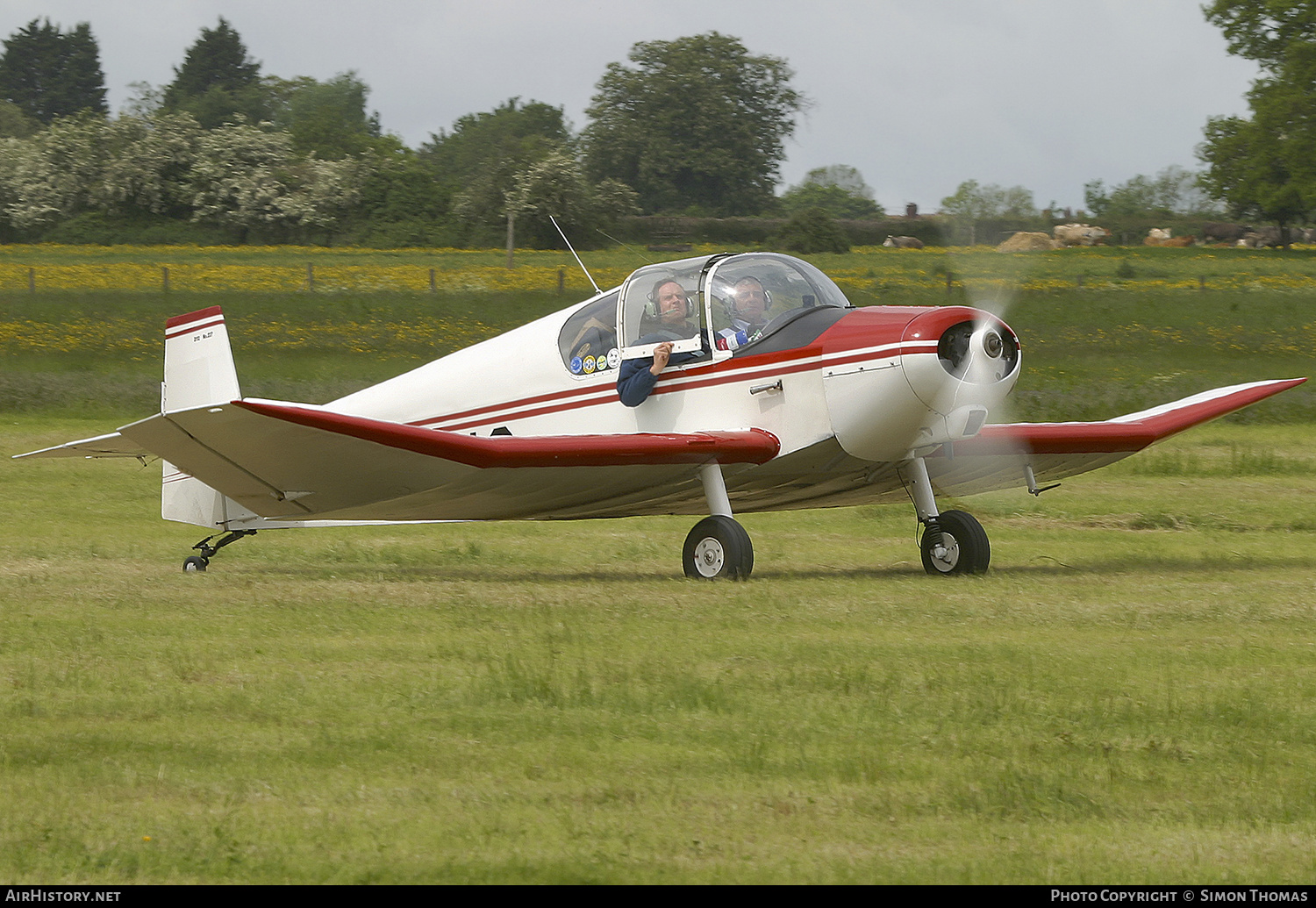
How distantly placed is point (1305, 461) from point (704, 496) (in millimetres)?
12683

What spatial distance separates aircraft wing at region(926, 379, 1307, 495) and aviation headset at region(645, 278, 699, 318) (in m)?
2.22

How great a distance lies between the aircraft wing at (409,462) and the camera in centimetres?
974

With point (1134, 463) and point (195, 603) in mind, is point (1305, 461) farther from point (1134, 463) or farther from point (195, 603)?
point (195, 603)

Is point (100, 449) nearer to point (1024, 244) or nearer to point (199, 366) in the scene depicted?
point (199, 366)

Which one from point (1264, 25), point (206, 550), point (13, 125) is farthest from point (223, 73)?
point (206, 550)

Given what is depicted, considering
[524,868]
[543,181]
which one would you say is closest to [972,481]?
[524,868]

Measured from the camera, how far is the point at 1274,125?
6525 centimetres

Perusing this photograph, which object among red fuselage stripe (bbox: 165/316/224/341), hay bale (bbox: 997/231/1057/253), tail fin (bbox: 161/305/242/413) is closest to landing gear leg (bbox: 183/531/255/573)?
tail fin (bbox: 161/305/242/413)

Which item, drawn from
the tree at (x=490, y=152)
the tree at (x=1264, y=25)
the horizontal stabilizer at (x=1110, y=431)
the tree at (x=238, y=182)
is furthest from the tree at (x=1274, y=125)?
the horizontal stabilizer at (x=1110, y=431)

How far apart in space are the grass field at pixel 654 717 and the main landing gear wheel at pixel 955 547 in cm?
22

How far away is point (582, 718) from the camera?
6.00 m

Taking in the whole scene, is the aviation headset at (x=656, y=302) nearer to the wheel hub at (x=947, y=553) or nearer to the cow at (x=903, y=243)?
the wheel hub at (x=947, y=553)

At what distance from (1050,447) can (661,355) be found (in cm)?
329

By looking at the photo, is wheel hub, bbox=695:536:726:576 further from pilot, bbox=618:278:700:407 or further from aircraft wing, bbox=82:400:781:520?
pilot, bbox=618:278:700:407
